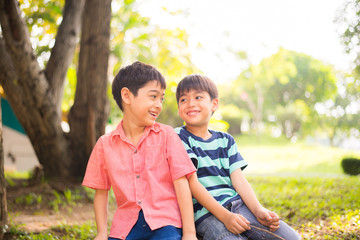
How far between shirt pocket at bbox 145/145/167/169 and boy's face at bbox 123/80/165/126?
163mm

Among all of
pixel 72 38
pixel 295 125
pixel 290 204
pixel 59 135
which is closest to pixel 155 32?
pixel 72 38

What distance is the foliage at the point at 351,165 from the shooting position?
8556 mm

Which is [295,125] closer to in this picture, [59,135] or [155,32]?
[155,32]

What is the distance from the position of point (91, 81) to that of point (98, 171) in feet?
9.75

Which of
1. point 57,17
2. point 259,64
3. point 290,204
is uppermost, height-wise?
point 259,64

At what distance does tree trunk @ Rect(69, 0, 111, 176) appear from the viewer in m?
5.00

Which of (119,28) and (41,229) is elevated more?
(119,28)

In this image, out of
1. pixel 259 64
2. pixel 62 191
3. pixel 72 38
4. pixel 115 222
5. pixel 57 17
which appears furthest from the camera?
pixel 259 64

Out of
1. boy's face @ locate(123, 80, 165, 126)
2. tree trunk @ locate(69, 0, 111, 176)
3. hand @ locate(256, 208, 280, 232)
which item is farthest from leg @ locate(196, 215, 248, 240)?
tree trunk @ locate(69, 0, 111, 176)

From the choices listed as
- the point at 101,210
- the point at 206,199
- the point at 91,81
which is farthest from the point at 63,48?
the point at 206,199

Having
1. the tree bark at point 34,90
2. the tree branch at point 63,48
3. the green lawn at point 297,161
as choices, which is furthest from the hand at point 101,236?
the green lawn at point 297,161

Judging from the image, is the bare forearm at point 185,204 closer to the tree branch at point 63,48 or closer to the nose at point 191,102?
the nose at point 191,102

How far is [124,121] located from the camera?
2.42 metres

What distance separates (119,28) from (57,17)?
8.85 ft
